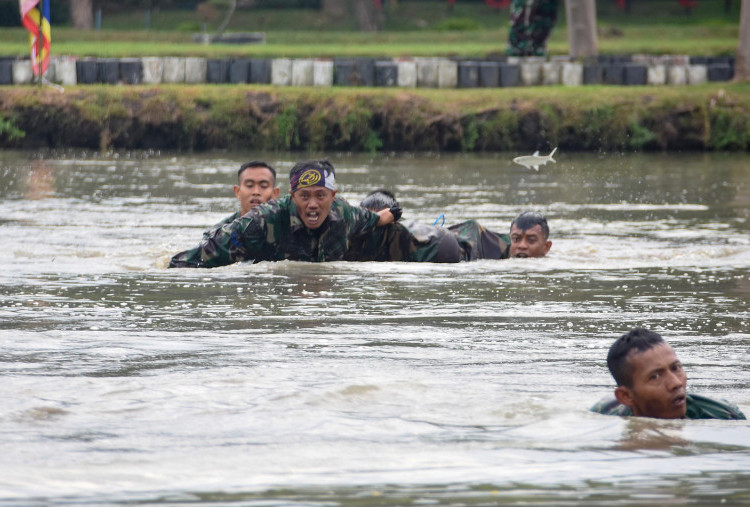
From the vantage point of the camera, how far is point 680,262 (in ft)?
38.2

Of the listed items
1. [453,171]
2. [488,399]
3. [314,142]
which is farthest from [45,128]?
[488,399]

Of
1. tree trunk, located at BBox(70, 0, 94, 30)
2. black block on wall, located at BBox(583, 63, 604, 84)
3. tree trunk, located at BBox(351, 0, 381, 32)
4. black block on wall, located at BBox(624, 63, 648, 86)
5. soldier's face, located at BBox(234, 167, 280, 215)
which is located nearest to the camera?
soldier's face, located at BBox(234, 167, 280, 215)

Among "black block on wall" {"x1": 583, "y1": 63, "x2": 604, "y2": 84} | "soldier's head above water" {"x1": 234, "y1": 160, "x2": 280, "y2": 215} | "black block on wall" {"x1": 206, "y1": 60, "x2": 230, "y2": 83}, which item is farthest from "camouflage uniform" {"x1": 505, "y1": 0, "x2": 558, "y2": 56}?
"soldier's head above water" {"x1": 234, "y1": 160, "x2": 280, "y2": 215}

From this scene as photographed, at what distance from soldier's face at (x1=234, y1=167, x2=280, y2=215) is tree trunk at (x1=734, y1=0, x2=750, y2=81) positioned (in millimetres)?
16444

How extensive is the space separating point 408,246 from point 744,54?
53.0ft

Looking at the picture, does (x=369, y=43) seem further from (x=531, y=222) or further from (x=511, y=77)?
(x=531, y=222)

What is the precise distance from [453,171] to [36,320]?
1215cm

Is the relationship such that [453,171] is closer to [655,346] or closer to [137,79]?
[137,79]

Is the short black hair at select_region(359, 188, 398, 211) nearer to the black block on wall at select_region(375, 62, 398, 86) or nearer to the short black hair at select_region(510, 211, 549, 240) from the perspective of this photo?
the short black hair at select_region(510, 211, 549, 240)

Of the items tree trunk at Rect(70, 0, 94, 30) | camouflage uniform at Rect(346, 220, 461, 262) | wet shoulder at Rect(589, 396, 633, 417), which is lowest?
wet shoulder at Rect(589, 396, 633, 417)

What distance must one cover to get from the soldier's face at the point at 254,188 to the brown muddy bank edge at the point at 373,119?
470 inches

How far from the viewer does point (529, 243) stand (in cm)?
1191

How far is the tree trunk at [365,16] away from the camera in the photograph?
44.1 metres

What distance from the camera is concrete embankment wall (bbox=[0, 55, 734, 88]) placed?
2527 centimetres
